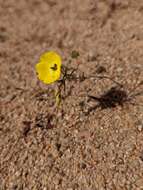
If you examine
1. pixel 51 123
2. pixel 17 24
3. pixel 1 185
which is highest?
pixel 17 24

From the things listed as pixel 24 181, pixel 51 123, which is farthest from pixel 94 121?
pixel 24 181

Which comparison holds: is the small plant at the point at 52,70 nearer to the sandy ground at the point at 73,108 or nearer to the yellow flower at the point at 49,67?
the yellow flower at the point at 49,67

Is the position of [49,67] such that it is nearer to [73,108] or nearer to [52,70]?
[52,70]

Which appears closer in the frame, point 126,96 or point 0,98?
point 126,96

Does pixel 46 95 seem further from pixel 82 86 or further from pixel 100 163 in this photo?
pixel 100 163

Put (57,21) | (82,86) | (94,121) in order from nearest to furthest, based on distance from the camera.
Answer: (94,121) < (82,86) < (57,21)

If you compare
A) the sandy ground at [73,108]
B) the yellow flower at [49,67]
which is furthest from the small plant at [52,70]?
the sandy ground at [73,108]

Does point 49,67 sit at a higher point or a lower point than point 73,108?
higher

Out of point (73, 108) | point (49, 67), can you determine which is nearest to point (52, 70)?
point (49, 67)
